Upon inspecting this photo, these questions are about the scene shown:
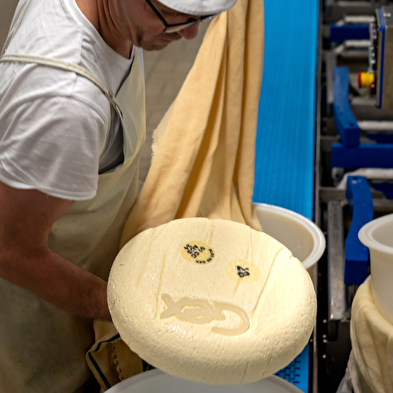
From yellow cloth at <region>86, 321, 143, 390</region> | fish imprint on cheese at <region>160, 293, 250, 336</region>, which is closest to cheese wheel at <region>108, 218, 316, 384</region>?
fish imprint on cheese at <region>160, 293, 250, 336</region>

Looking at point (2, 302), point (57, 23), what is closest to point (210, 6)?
point (57, 23)

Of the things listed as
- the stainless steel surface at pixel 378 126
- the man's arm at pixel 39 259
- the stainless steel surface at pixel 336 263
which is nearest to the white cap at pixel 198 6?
the man's arm at pixel 39 259

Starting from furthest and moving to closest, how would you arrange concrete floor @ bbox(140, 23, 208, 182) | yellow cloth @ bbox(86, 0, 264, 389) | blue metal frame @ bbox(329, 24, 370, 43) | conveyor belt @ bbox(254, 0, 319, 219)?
blue metal frame @ bbox(329, 24, 370, 43), conveyor belt @ bbox(254, 0, 319, 219), concrete floor @ bbox(140, 23, 208, 182), yellow cloth @ bbox(86, 0, 264, 389)

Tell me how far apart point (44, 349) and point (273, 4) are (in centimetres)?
295

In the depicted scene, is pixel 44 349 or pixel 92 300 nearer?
pixel 92 300

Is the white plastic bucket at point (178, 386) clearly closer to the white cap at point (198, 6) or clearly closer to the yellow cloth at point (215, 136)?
the yellow cloth at point (215, 136)

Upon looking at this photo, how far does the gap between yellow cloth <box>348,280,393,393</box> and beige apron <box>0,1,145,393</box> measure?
71cm

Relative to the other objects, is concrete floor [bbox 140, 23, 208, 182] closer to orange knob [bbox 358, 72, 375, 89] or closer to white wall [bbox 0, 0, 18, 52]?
white wall [bbox 0, 0, 18, 52]

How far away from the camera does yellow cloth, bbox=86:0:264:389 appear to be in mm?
1247

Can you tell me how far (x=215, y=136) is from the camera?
4.43 ft

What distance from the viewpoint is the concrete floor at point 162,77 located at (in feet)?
5.22

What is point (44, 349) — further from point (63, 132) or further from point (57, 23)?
point (57, 23)

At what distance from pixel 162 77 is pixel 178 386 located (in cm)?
119

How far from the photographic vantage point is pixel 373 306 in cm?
114
